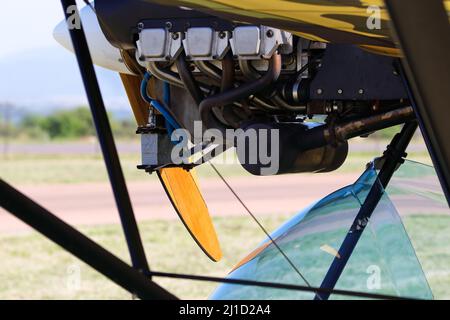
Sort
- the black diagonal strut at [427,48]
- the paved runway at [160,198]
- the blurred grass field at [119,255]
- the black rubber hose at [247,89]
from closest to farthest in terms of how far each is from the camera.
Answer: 1. the black diagonal strut at [427,48]
2. the black rubber hose at [247,89]
3. the blurred grass field at [119,255]
4. the paved runway at [160,198]

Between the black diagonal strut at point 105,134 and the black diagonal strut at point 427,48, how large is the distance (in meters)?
1.59

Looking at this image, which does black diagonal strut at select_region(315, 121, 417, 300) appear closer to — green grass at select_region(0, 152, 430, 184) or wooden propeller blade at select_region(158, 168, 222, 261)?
wooden propeller blade at select_region(158, 168, 222, 261)

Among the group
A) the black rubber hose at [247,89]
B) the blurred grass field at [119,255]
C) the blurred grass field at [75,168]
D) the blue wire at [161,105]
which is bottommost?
the blurred grass field at [75,168]

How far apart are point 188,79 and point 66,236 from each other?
1.80ft

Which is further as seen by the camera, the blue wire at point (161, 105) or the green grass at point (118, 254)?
the green grass at point (118, 254)

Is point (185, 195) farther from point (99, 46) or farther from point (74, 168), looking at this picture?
point (74, 168)

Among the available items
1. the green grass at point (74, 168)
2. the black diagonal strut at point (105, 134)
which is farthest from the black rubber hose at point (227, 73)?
the green grass at point (74, 168)

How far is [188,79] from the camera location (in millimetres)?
2297

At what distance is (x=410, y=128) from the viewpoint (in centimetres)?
270

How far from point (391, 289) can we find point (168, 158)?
2.43ft

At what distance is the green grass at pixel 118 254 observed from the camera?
7.35 m

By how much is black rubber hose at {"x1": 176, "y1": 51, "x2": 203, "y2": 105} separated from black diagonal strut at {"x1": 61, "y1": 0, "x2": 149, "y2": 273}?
493 mm

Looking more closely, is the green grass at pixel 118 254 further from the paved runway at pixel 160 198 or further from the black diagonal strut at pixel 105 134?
the black diagonal strut at pixel 105 134

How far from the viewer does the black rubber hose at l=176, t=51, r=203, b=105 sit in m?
2.27
